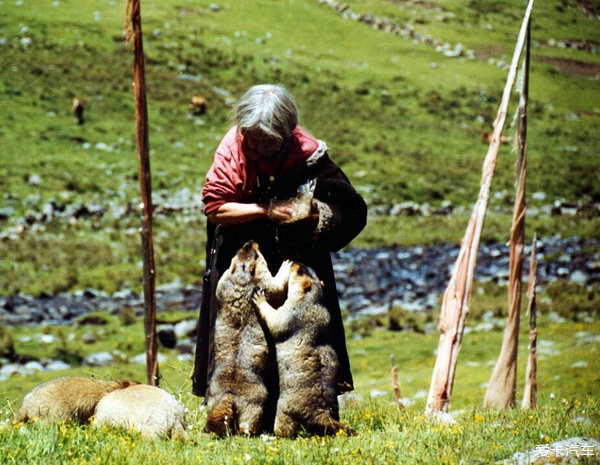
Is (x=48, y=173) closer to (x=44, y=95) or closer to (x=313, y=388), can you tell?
(x=44, y=95)

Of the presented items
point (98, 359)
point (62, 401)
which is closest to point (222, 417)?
point (62, 401)

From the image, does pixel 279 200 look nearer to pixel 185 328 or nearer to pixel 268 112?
pixel 268 112

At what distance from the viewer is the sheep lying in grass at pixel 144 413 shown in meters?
5.94

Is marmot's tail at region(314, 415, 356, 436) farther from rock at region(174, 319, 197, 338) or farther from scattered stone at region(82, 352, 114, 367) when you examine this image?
rock at region(174, 319, 197, 338)

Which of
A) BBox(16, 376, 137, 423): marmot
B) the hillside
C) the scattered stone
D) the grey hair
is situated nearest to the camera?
the grey hair

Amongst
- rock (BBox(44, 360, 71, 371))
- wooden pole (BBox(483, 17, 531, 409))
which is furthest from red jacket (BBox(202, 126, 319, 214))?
rock (BBox(44, 360, 71, 371))

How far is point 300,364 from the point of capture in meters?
6.04

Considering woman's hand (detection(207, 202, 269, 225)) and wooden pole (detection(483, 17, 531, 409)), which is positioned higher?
woman's hand (detection(207, 202, 269, 225))

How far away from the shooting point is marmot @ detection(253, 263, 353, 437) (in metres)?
6.02

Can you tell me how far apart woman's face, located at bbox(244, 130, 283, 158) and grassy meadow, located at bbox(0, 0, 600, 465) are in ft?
6.87

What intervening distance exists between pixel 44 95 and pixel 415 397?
67.9 feet

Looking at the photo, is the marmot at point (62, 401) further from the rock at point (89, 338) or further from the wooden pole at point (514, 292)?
the rock at point (89, 338)

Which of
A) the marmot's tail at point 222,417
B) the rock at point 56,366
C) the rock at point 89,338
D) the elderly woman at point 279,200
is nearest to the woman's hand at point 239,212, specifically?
the elderly woman at point 279,200

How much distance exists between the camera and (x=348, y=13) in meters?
30.6
